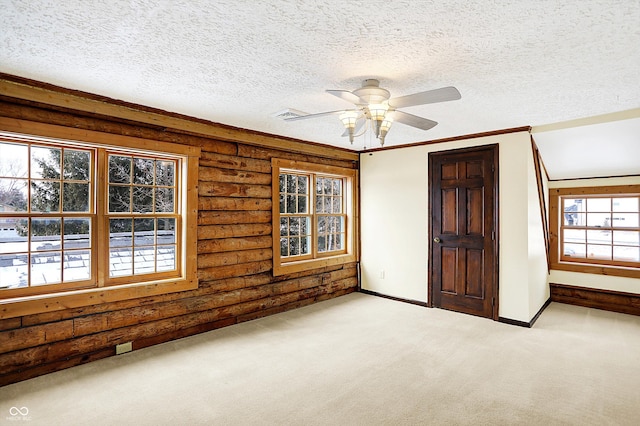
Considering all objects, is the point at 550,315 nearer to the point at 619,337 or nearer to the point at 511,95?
the point at 619,337

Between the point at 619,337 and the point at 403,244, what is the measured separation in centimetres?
270

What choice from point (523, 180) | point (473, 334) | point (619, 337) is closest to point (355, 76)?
point (523, 180)

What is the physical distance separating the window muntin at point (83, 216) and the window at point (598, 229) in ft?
18.3

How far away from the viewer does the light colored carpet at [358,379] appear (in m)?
2.38

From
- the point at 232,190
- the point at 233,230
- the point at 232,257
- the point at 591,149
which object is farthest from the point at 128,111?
the point at 591,149

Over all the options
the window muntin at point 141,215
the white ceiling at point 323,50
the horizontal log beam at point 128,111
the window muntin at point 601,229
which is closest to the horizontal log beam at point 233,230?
the window muntin at point 141,215

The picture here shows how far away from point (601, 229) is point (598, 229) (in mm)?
35

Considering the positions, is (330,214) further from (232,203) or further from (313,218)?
(232,203)

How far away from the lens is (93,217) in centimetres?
327

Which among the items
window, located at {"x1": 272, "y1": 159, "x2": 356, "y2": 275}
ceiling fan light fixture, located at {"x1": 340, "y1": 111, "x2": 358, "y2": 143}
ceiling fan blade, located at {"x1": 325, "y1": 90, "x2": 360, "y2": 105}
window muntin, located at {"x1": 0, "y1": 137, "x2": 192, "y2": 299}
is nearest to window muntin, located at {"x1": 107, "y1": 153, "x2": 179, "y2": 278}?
window muntin, located at {"x1": 0, "y1": 137, "x2": 192, "y2": 299}

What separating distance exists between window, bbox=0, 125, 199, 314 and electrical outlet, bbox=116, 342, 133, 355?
47cm

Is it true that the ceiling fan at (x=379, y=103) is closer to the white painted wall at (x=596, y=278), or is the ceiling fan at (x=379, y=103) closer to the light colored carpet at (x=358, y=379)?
the light colored carpet at (x=358, y=379)

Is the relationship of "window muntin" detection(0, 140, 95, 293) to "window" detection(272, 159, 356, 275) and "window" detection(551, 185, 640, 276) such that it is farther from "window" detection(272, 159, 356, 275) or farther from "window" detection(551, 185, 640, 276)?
"window" detection(551, 185, 640, 276)

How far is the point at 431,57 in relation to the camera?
2316mm
